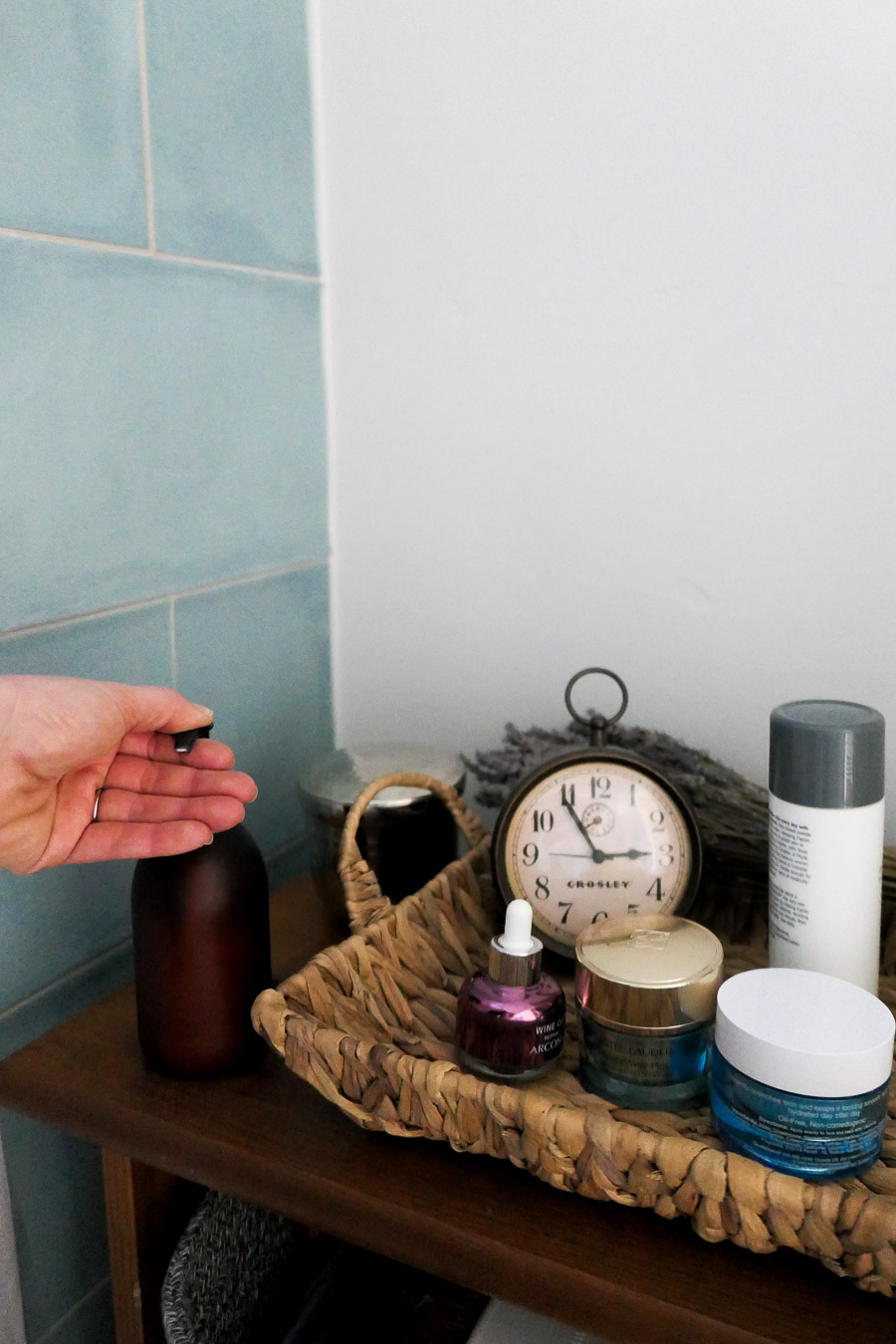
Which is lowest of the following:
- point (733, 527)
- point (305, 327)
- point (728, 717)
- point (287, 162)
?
point (728, 717)

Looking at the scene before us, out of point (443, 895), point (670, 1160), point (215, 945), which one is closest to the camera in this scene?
point (670, 1160)

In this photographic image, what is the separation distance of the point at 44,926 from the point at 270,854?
9.8 inches

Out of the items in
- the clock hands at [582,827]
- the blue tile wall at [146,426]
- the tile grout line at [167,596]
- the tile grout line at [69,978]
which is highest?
the blue tile wall at [146,426]

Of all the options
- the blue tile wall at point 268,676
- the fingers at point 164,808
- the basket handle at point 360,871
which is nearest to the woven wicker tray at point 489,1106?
the basket handle at point 360,871

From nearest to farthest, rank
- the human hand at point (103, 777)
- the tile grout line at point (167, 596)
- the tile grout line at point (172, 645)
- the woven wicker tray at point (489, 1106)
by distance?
the woven wicker tray at point (489, 1106)
the human hand at point (103, 777)
the tile grout line at point (167, 596)
the tile grout line at point (172, 645)

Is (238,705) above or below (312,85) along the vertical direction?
below

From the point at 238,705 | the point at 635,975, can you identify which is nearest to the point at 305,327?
the point at 238,705

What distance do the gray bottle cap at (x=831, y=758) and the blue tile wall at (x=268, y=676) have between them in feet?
1.47

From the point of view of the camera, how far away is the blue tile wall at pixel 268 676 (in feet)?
2.80

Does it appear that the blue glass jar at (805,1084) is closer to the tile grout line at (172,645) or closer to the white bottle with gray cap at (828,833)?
the white bottle with gray cap at (828,833)

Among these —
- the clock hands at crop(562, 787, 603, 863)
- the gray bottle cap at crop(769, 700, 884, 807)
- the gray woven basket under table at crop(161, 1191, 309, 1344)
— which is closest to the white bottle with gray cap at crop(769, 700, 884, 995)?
the gray bottle cap at crop(769, 700, 884, 807)

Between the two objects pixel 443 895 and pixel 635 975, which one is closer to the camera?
pixel 635 975

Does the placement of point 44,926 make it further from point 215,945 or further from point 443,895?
point 443,895

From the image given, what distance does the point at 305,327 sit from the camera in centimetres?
94
